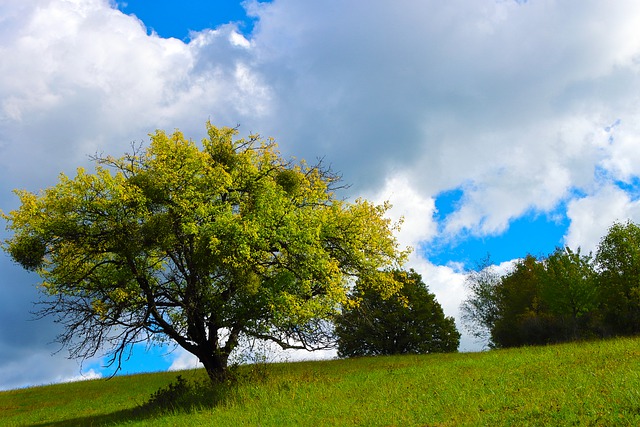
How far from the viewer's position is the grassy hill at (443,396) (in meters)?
12.2

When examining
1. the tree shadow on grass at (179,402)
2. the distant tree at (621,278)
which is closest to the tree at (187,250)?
the tree shadow on grass at (179,402)

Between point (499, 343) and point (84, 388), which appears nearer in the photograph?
point (84, 388)

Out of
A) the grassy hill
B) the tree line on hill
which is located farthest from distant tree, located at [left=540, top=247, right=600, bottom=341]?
the grassy hill

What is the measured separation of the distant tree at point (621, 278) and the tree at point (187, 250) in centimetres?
3182

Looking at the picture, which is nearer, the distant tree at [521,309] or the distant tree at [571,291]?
the distant tree at [571,291]

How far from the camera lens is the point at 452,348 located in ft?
160

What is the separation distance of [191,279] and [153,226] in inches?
120

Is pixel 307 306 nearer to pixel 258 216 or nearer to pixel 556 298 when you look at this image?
pixel 258 216

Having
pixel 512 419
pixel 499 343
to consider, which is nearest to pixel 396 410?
pixel 512 419

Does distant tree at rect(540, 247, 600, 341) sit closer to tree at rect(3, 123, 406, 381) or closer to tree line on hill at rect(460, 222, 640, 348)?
tree line on hill at rect(460, 222, 640, 348)

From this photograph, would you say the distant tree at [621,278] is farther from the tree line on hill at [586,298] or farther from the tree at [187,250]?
the tree at [187,250]

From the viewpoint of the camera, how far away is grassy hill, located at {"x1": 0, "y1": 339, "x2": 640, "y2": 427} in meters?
12.2

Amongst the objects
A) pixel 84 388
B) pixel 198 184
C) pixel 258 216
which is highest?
pixel 198 184

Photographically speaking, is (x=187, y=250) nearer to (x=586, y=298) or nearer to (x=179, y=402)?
(x=179, y=402)
